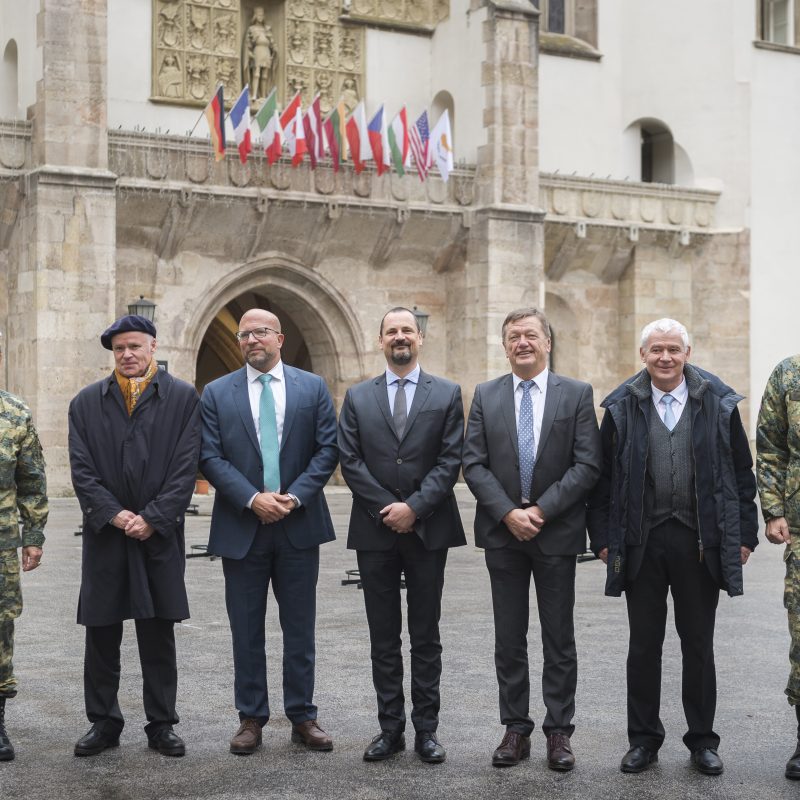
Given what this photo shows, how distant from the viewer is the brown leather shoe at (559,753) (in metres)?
5.93

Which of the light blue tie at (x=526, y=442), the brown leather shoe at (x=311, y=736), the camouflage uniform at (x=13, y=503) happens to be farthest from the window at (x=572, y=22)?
the brown leather shoe at (x=311, y=736)

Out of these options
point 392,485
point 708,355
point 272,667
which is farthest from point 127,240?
point 392,485

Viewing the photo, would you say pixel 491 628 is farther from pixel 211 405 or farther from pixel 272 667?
pixel 211 405

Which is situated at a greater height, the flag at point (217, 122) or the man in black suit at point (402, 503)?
the flag at point (217, 122)

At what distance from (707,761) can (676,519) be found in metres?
1.02

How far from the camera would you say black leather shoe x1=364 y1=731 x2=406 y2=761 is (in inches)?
240

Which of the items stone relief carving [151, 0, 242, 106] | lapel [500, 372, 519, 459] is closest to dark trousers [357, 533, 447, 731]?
lapel [500, 372, 519, 459]

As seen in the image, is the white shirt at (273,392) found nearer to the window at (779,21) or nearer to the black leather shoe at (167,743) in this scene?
the black leather shoe at (167,743)

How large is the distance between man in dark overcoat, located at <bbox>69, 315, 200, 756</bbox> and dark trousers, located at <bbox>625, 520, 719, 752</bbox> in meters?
2.02

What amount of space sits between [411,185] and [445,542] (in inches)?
713

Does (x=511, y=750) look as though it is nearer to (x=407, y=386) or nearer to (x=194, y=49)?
(x=407, y=386)

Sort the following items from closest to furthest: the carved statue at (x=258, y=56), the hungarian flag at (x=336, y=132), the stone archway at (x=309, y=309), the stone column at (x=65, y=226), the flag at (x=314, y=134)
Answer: the stone column at (x=65, y=226) < the flag at (x=314, y=134) < the hungarian flag at (x=336, y=132) < the stone archway at (x=309, y=309) < the carved statue at (x=258, y=56)

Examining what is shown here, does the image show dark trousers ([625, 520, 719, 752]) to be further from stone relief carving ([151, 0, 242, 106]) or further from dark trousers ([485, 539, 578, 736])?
stone relief carving ([151, 0, 242, 106])

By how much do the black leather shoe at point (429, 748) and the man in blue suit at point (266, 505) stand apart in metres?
0.46
